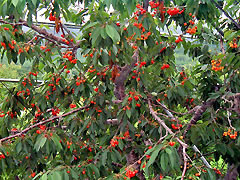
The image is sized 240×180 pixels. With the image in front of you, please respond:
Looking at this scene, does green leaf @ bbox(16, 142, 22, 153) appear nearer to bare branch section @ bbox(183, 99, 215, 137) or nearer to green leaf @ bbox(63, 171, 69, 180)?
green leaf @ bbox(63, 171, 69, 180)

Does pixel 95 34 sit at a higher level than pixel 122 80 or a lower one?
higher

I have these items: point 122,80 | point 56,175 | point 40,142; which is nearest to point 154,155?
point 56,175

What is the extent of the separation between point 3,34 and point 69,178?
950mm

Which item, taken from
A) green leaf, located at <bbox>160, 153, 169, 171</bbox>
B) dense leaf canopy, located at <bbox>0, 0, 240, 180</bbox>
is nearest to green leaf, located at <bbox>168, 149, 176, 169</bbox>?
green leaf, located at <bbox>160, 153, 169, 171</bbox>

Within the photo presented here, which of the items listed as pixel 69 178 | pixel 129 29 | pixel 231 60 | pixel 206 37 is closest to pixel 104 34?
pixel 129 29

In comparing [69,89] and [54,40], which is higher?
[54,40]

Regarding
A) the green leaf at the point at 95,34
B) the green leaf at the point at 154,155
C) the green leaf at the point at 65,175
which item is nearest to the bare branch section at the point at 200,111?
the green leaf at the point at 154,155

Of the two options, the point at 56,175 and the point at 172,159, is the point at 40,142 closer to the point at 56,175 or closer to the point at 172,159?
the point at 56,175

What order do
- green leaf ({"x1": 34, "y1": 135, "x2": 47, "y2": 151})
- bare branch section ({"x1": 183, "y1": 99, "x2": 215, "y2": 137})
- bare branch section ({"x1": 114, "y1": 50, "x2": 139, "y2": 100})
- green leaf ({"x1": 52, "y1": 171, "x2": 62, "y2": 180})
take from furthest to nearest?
1. bare branch section ({"x1": 114, "y1": 50, "x2": 139, "y2": 100})
2. bare branch section ({"x1": 183, "y1": 99, "x2": 215, "y2": 137})
3. green leaf ({"x1": 34, "y1": 135, "x2": 47, "y2": 151})
4. green leaf ({"x1": 52, "y1": 171, "x2": 62, "y2": 180})

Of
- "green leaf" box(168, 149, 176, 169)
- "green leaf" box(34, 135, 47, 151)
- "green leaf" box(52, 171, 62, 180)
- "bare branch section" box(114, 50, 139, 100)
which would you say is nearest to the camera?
"green leaf" box(168, 149, 176, 169)

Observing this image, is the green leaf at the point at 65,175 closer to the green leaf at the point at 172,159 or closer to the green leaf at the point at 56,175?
the green leaf at the point at 56,175

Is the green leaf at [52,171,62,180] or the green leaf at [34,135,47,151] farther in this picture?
the green leaf at [34,135,47,151]

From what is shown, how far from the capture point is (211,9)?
6.55 ft

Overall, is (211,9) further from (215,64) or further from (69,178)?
(69,178)
